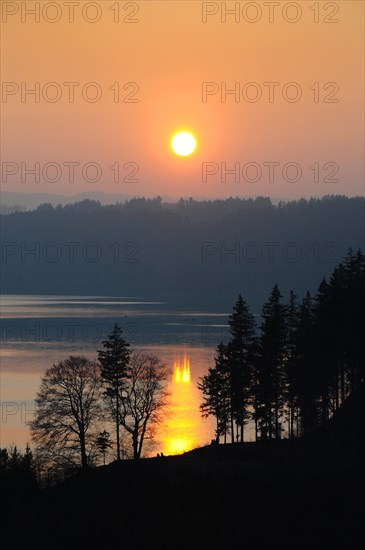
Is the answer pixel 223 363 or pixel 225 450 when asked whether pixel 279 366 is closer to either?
pixel 223 363

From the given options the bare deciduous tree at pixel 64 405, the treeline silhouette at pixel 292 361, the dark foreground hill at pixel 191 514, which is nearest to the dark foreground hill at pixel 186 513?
the dark foreground hill at pixel 191 514

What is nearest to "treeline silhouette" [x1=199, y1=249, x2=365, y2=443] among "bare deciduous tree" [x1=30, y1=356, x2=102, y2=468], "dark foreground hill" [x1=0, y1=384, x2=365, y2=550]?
"bare deciduous tree" [x1=30, y1=356, x2=102, y2=468]

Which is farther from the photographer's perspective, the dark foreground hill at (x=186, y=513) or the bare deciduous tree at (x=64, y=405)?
the bare deciduous tree at (x=64, y=405)

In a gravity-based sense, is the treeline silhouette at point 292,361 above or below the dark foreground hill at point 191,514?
above

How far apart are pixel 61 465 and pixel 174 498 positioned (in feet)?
137

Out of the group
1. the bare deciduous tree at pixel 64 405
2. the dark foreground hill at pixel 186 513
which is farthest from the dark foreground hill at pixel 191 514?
the bare deciduous tree at pixel 64 405

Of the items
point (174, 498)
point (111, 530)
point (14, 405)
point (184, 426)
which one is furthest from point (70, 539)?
point (14, 405)

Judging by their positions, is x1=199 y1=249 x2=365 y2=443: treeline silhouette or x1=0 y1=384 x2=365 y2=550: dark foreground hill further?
x1=199 y1=249 x2=365 y2=443: treeline silhouette

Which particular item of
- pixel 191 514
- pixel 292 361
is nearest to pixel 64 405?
pixel 292 361

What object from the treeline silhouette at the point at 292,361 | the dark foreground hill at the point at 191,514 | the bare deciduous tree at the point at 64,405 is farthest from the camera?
the bare deciduous tree at the point at 64,405

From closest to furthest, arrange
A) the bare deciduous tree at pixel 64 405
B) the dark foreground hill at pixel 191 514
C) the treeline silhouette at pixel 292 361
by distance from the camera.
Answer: the dark foreground hill at pixel 191 514
the treeline silhouette at pixel 292 361
the bare deciduous tree at pixel 64 405

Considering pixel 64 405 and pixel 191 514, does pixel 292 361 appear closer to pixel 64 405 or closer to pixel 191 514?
pixel 64 405

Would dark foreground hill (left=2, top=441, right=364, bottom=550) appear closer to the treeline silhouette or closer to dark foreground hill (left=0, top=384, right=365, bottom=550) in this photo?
dark foreground hill (left=0, top=384, right=365, bottom=550)

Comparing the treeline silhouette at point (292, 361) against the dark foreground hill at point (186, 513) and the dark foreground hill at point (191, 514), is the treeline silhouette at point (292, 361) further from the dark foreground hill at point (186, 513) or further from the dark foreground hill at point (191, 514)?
the dark foreground hill at point (191, 514)
